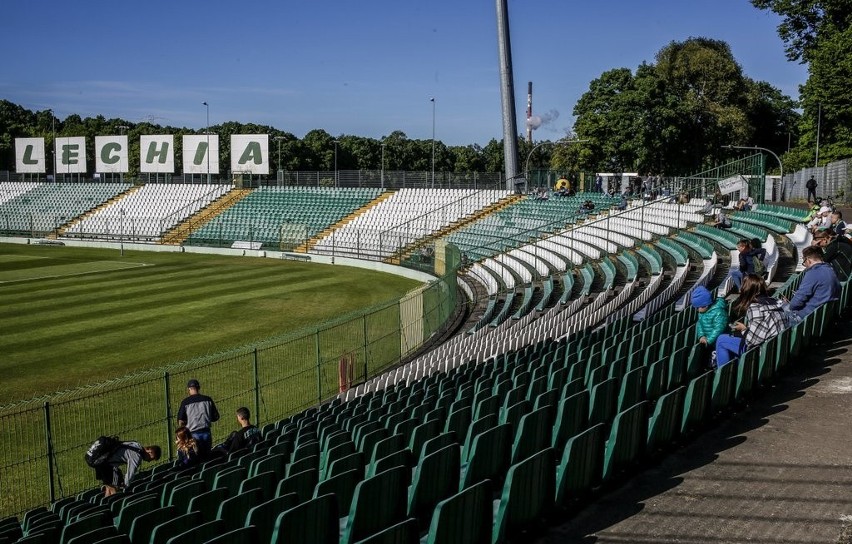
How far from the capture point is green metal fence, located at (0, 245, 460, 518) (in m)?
12.2

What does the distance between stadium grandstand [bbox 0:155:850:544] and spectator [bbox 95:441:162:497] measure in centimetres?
17

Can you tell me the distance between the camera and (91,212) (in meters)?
65.1

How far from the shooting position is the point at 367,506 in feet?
18.4

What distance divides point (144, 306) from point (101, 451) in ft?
68.2

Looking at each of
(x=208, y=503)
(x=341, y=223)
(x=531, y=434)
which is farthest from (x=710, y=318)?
(x=341, y=223)

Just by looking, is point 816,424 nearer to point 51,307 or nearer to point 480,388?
point 480,388

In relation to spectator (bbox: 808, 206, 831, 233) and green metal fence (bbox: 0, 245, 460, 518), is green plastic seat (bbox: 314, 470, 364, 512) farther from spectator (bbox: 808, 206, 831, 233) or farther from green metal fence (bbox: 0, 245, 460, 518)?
spectator (bbox: 808, 206, 831, 233)

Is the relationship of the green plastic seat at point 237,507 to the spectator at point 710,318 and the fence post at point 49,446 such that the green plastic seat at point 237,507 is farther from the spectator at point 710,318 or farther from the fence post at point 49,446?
the spectator at point 710,318

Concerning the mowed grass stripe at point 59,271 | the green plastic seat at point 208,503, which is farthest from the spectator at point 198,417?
the mowed grass stripe at point 59,271

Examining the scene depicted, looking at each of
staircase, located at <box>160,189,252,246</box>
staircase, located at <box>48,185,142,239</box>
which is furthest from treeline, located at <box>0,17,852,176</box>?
staircase, located at <box>48,185,142,239</box>

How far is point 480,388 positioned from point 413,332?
1033cm

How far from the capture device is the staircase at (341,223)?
5093cm

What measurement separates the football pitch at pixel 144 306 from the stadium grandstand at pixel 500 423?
19.3 feet

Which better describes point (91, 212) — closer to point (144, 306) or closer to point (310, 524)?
point (144, 306)
